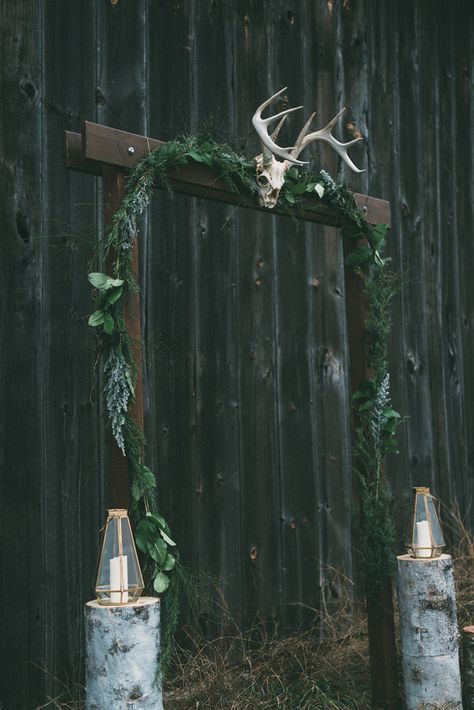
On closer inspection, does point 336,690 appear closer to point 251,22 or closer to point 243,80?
point 243,80

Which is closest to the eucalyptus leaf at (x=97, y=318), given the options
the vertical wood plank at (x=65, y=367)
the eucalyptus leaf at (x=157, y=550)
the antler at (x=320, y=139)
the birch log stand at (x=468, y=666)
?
the vertical wood plank at (x=65, y=367)

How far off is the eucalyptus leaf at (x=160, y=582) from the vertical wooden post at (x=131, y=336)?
0.23m

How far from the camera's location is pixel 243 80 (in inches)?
149

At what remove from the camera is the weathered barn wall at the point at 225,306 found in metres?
2.97

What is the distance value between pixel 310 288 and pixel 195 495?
116cm

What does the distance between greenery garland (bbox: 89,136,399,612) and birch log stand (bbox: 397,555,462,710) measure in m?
0.25

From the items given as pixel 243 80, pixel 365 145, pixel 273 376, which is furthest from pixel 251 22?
pixel 273 376

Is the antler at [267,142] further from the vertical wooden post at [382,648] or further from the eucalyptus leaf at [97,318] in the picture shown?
the eucalyptus leaf at [97,318]

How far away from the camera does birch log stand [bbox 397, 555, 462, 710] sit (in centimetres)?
290

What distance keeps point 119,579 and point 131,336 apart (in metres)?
0.70

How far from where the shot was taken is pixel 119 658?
2273mm

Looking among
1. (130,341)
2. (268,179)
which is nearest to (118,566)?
(130,341)

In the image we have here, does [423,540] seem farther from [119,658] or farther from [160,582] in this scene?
[119,658]

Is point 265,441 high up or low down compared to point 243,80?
down
